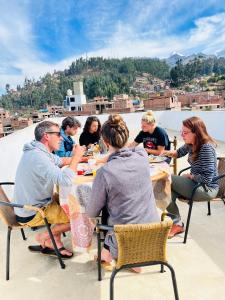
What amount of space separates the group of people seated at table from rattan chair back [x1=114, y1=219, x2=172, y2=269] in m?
0.19

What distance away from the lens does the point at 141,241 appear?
1.42 metres

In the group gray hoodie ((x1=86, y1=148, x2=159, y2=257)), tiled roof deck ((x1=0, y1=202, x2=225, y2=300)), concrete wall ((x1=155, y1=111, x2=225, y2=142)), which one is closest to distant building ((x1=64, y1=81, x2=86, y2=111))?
concrete wall ((x1=155, y1=111, x2=225, y2=142))

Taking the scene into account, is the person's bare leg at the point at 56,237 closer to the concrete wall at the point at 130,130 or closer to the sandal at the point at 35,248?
the sandal at the point at 35,248

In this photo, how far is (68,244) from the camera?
2.55 m

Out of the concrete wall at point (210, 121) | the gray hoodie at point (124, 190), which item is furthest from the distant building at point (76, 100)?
the gray hoodie at point (124, 190)

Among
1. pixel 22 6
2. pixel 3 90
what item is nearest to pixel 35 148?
pixel 22 6

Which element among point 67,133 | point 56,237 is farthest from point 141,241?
point 67,133

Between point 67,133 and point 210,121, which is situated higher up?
point 67,133

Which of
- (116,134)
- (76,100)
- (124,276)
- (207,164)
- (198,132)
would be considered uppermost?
(76,100)

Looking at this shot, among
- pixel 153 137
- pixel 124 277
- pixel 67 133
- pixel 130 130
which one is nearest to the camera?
pixel 124 277

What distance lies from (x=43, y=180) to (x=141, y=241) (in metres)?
0.96

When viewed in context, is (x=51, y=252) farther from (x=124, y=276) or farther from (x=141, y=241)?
(x=141, y=241)

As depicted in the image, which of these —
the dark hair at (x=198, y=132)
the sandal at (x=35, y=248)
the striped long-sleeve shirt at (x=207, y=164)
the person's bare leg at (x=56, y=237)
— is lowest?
the sandal at (x=35, y=248)

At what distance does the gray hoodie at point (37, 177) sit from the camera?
2.01 m
